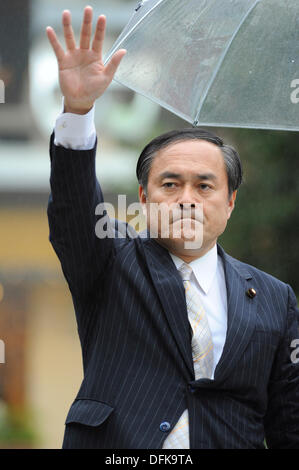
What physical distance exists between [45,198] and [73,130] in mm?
4325

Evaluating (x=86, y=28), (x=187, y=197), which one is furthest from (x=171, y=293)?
(x=86, y=28)

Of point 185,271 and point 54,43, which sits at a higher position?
point 54,43

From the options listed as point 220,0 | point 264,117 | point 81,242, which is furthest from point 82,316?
point 220,0

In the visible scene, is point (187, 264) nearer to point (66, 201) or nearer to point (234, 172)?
point (234, 172)

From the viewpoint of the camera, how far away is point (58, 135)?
1.98m

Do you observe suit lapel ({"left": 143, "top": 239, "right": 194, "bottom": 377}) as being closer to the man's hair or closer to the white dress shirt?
the white dress shirt

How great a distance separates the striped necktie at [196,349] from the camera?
2.04m

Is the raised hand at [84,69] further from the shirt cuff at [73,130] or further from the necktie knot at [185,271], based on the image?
the necktie knot at [185,271]

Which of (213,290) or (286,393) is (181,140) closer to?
(213,290)

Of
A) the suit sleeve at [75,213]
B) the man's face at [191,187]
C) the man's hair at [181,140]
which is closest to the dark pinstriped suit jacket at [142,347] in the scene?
the suit sleeve at [75,213]

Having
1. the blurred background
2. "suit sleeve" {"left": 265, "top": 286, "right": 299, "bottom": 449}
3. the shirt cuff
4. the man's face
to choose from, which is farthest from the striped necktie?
the blurred background

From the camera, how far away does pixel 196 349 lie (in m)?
2.12

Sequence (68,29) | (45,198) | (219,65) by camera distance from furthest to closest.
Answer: (45,198), (219,65), (68,29)

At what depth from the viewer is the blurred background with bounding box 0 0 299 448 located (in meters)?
4.99
